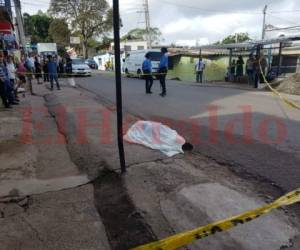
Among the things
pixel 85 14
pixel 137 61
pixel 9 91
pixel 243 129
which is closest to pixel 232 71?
pixel 137 61

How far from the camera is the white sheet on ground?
5.95 metres

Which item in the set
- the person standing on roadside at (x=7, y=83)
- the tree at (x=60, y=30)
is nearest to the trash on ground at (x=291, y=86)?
the person standing on roadside at (x=7, y=83)

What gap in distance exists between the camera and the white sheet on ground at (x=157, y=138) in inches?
234

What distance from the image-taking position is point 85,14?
6081 centimetres

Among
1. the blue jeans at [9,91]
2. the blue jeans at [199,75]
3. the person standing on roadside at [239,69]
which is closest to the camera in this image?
the blue jeans at [9,91]

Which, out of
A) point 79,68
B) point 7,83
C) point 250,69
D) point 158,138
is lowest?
point 79,68

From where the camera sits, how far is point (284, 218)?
3602mm

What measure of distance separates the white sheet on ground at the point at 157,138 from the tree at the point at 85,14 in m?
57.3

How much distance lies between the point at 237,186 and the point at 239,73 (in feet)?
64.0

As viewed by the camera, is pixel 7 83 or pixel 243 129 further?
pixel 7 83

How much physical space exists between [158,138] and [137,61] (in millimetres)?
21950

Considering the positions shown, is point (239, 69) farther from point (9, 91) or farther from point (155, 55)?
point (9, 91)

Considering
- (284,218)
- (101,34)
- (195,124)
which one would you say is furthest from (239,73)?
Result: (101,34)

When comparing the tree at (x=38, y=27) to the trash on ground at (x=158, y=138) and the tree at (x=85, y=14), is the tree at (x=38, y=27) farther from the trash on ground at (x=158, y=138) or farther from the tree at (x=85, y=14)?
the trash on ground at (x=158, y=138)
